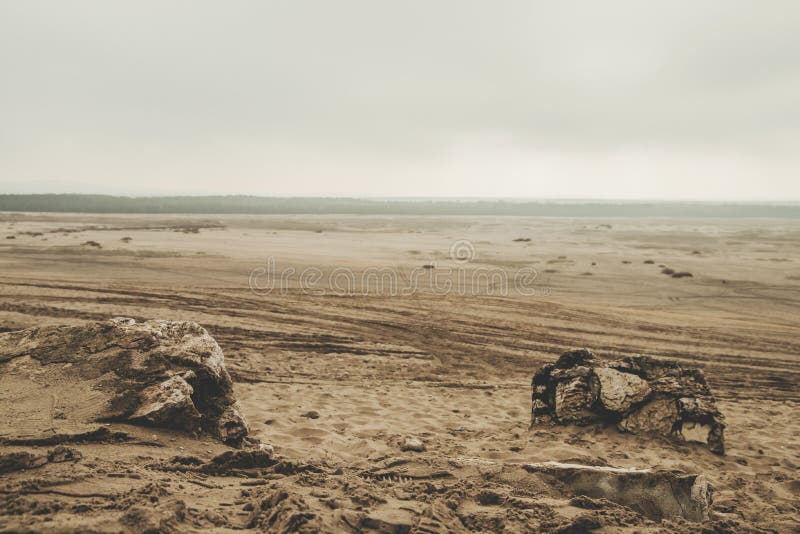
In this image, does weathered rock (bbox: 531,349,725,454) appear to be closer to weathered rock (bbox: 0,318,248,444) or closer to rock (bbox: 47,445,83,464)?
weathered rock (bbox: 0,318,248,444)

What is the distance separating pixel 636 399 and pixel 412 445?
2.73m

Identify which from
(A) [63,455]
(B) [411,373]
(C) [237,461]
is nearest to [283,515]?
(C) [237,461]

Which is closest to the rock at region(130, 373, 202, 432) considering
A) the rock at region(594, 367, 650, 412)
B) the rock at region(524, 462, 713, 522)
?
the rock at region(524, 462, 713, 522)

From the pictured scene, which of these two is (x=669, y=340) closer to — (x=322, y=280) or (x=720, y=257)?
(x=322, y=280)

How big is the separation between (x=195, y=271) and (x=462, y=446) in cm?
1550

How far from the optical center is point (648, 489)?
3.81 m

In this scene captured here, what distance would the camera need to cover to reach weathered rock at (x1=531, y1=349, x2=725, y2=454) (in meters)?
5.55

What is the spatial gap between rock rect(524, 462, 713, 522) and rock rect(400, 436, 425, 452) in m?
1.45

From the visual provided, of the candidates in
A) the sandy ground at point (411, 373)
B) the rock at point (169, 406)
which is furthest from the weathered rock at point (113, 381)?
the sandy ground at point (411, 373)

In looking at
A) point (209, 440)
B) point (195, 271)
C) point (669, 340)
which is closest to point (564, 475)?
point (209, 440)

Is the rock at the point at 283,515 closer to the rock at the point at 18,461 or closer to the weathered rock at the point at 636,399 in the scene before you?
the rock at the point at 18,461

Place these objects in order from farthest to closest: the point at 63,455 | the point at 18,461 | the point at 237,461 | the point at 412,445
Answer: the point at 412,445
the point at 237,461
the point at 63,455
the point at 18,461

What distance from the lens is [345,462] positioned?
4500 mm

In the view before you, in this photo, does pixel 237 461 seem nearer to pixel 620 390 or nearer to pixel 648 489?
pixel 648 489
